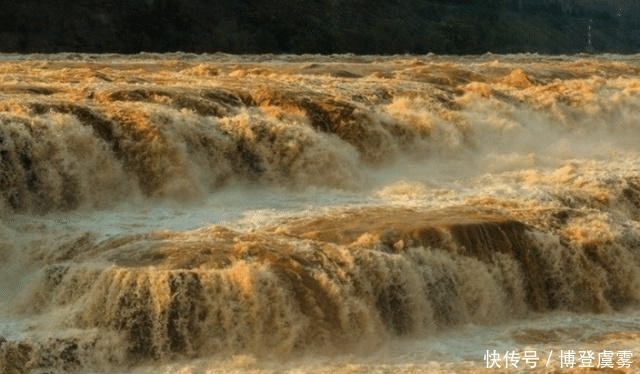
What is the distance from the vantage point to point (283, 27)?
51.8 m

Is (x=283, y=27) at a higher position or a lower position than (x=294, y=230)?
higher

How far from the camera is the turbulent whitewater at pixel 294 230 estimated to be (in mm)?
10992

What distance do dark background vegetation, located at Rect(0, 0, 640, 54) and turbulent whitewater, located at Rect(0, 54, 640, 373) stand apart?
23.8m

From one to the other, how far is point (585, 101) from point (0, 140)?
1206 centimetres

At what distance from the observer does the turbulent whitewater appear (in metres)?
11.0

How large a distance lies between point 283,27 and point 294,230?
1554 inches

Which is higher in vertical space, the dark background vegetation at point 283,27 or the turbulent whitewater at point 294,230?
the dark background vegetation at point 283,27

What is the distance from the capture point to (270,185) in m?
15.8

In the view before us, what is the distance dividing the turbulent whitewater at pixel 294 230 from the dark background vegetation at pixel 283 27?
78.1 feet

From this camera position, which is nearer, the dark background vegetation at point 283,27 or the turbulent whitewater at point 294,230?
the turbulent whitewater at point 294,230

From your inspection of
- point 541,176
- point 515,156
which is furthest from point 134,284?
point 515,156

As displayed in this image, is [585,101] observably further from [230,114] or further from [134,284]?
[134,284]

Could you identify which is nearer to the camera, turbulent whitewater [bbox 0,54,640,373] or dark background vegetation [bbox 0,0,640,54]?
turbulent whitewater [bbox 0,54,640,373]

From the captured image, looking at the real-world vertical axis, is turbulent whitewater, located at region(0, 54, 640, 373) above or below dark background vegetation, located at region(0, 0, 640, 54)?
below
